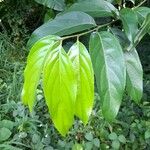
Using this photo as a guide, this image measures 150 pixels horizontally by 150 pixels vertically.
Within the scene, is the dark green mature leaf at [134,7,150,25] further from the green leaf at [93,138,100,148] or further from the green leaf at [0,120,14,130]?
the green leaf at [0,120,14,130]

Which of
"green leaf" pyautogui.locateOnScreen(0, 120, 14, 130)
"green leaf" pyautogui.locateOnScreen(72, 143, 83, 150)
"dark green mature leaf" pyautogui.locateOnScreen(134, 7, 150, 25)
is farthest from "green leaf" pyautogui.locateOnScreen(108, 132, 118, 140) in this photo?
"dark green mature leaf" pyautogui.locateOnScreen(134, 7, 150, 25)

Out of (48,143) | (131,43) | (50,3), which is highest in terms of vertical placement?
(131,43)

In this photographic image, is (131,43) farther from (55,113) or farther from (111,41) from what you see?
(55,113)

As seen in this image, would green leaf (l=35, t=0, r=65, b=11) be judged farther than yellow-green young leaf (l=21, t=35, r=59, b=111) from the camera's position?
Yes

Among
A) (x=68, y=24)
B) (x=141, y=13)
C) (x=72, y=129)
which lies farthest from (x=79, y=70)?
(x=72, y=129)

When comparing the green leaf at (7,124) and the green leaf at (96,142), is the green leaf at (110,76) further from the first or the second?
the green leaf at (7,124)

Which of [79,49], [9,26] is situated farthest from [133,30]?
[9,26]
